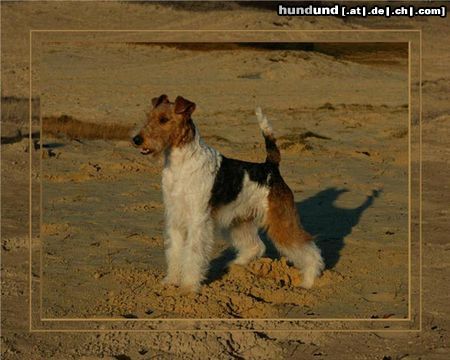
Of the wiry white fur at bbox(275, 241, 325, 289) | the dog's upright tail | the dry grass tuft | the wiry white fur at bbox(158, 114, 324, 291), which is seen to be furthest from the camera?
the dry grass tuft

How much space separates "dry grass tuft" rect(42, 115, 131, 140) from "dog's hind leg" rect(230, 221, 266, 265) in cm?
784

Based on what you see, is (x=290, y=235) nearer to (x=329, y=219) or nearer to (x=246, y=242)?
(x=246, y=242)

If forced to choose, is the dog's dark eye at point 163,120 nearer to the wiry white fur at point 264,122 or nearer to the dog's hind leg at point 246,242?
the wiry white fur at point 264,122

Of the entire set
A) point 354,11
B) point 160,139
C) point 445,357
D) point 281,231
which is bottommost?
point 445,357

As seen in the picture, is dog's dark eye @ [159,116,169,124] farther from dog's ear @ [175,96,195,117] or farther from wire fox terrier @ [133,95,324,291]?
dog's ear @ [175,96,195,117]

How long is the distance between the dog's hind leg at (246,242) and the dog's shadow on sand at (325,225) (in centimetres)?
24

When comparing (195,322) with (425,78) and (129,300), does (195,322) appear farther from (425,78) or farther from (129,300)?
(425,78)

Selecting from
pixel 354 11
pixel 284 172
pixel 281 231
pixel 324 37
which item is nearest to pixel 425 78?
pixel 324 37

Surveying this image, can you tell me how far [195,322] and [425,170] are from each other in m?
8.77

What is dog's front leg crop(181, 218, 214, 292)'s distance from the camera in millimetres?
7852

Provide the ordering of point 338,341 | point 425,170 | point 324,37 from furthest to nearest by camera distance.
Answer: point 324,37, point 425,170, point 338,341

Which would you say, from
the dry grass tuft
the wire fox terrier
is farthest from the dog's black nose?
the dry grass tuft

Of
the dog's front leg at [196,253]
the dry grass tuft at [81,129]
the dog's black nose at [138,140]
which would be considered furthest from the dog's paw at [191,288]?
the dry grass tuft at [81,129]

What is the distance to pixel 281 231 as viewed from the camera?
8.41 meters
